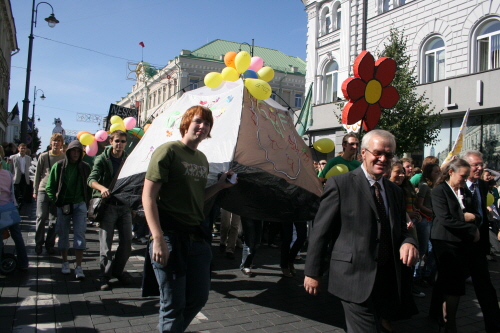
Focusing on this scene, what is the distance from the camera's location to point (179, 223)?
2848 mm

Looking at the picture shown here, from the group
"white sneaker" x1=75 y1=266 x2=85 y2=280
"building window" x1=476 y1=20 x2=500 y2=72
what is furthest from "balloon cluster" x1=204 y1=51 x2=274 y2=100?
"building window" x1=476 y1=20 x2=500 y2=72

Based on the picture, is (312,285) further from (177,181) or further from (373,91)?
(373,91)

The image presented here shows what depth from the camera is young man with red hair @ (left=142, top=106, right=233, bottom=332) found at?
2.70 m

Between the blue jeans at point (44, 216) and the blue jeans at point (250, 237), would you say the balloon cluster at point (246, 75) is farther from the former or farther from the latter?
the blue jeans at point (44, 216)

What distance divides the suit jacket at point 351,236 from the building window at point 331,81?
20.3 metres

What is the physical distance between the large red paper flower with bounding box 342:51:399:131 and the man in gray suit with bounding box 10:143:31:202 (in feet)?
31.2

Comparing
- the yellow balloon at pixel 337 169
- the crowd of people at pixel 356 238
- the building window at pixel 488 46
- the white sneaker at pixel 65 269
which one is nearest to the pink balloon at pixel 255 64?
the yellow balloon at pixel 337 169

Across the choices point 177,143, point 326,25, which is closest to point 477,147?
point 326,25


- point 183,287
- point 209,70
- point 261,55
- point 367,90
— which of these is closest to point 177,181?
point 183,287

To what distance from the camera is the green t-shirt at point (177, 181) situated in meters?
Answer: 2.76

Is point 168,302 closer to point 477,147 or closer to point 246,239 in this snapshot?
point 246,239

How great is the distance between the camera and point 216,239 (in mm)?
8867

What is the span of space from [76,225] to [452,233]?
14.5 feet

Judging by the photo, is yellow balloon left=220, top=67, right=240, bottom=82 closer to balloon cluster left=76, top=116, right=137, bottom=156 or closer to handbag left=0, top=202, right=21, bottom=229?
balloon cluster left=76, top=116, right=137, bottom=156
